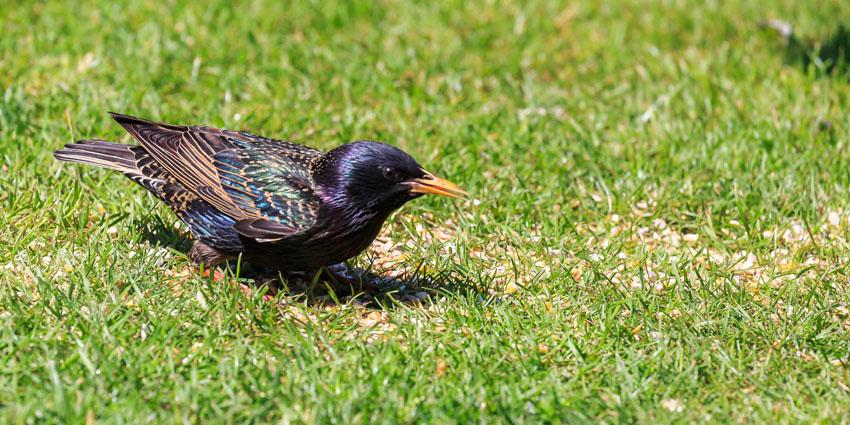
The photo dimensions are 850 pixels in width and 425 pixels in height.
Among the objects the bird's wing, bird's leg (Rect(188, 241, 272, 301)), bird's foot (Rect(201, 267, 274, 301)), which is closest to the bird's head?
the bird's wing

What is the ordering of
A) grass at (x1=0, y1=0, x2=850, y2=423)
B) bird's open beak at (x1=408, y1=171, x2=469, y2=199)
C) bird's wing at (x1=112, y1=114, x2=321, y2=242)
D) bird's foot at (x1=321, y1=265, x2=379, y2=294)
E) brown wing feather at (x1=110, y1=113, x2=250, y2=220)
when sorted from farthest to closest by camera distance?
bird's foot at (x1=321, y1=265, x2=379, y2=294)
brown wing feather at (x1=110, y1=113, x2=250, y2=220)
bird's wing at (x1=112, y1=114, x2=321, y2=242)
bird's open beak at (x1=408, y1=171, x2=469, y2=199)
grass at (x1=0, y1=0, x2=850, y2=423)

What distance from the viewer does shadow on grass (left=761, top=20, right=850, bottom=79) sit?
7.78 metres

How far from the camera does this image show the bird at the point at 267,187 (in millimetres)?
4730

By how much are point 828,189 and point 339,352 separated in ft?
11.0

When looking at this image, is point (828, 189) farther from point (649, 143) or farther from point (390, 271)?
point (390, 271)

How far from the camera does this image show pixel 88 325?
14.0ft

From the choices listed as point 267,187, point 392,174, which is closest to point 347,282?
point 267,187

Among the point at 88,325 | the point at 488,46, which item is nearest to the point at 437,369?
the point at 88,325

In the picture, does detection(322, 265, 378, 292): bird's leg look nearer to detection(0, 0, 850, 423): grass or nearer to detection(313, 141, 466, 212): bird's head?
detection(0, 0, 850, 423): grass

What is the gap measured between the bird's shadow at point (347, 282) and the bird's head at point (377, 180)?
45cm

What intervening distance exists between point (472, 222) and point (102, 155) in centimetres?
198

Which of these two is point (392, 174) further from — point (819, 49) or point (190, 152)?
point (819, 49)

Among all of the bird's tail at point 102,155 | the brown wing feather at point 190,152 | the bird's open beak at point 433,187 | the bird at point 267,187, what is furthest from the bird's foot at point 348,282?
the bird's tail at point 102,155

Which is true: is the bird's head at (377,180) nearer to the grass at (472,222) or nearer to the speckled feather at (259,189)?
the speckled feather at (259,189)
